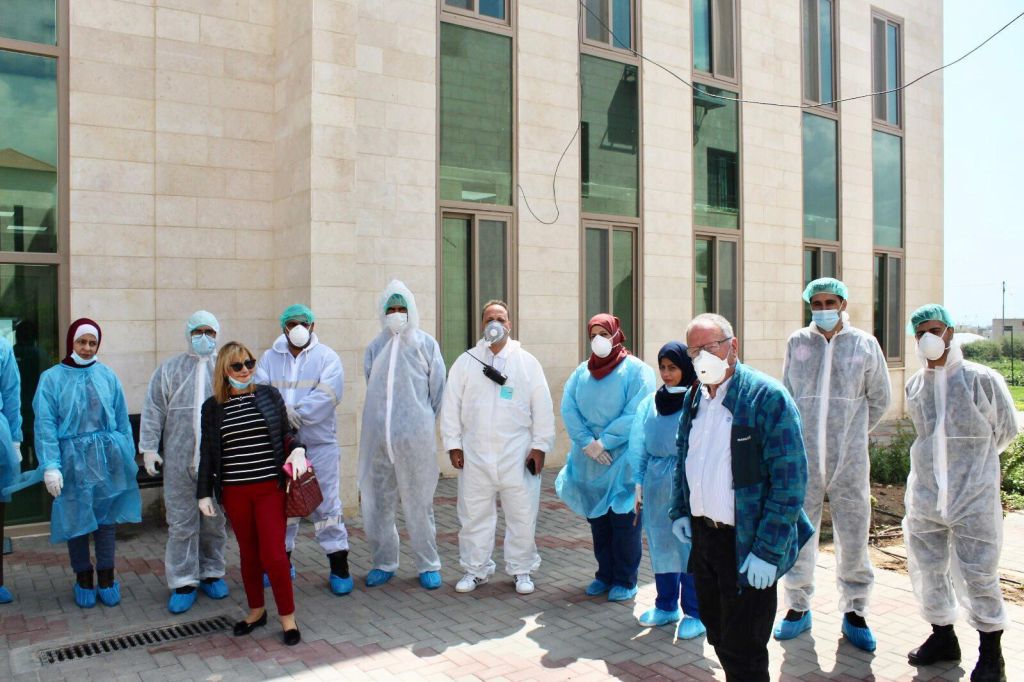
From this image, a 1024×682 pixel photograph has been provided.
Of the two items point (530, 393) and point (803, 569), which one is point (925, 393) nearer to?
point (803, 569)


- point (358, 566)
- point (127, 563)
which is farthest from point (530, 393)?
point (127, 563)

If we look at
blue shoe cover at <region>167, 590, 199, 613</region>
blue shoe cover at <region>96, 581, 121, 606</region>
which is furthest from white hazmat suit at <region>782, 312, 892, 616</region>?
blue shoe cover at <region>96, 581, 121, 606</region>

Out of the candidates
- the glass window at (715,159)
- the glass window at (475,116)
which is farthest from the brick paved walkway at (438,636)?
the glass window at (715,159)

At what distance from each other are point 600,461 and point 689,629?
1136mm

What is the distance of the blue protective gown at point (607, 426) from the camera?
5.43 meters

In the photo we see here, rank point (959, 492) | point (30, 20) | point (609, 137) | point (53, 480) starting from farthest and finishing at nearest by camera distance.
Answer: point (609, 137) < point (30, 20) < point (53, 480) < point (959, 492)

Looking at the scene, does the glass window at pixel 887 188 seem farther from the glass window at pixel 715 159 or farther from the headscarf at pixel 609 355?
the headscarf at pixel 609 355

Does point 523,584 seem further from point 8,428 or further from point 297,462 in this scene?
point 8,428

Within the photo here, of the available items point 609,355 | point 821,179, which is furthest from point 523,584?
point 821,179

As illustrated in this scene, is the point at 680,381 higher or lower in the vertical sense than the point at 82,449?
higher

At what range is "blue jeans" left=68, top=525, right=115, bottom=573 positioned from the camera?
5.50 meters

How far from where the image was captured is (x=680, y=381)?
475cm

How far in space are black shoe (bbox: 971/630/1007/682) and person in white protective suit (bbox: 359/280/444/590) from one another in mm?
3287

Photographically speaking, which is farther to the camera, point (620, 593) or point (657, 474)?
point (620, 593)
